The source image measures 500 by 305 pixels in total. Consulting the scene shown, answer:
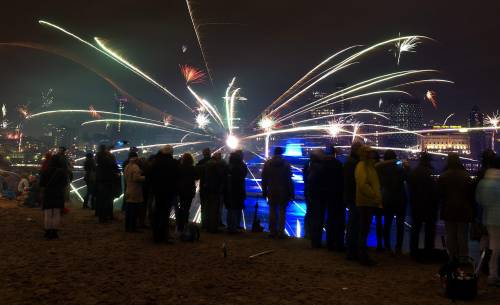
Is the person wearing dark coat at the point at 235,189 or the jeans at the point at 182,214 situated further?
the person wearing dark coat at the point at 235,189

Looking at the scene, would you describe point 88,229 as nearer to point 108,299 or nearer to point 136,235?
point 136,235

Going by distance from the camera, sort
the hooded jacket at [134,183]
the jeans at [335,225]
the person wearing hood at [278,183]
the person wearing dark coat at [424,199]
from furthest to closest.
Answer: the person wearing hood at [278,183] < the hooded jacket at [134,183] < the jeans at [335,225] < the person wearing dark coat at [424,199]

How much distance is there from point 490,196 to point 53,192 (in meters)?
9.45

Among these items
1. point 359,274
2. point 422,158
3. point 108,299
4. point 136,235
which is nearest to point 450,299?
point 359,274

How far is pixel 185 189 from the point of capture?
10898 mm

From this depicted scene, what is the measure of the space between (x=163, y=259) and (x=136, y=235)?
275 cm

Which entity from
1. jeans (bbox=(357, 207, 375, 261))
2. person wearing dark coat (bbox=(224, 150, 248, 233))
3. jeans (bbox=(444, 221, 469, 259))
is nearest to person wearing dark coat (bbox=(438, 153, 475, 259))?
jeans (bbox=(444, 221, 469, 259))

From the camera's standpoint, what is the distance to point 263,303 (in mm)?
5988

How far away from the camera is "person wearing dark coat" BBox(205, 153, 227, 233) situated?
37.3 feet

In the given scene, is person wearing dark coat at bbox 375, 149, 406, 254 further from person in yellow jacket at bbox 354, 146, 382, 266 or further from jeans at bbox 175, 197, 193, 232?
jeans at bbox 175, 197, 193, 232

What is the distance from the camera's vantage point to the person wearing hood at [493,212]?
276 inches

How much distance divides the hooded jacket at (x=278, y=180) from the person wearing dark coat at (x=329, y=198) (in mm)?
1160

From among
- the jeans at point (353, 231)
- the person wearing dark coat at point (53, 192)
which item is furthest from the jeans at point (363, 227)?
the person wearing dark coat at point (53, 192)

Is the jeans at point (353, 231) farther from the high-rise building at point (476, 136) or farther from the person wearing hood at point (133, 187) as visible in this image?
the high-rise building at point (476, 136)
